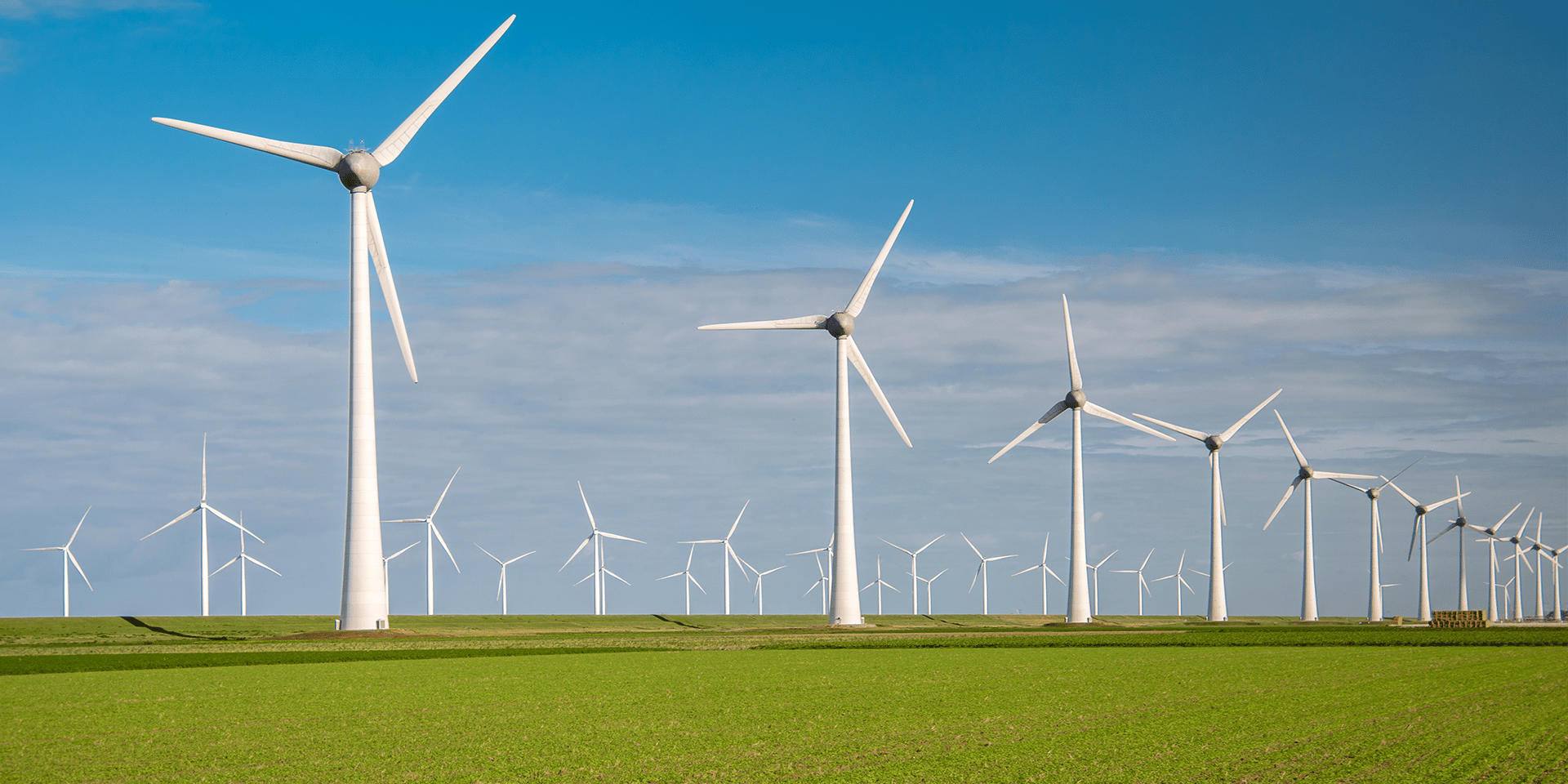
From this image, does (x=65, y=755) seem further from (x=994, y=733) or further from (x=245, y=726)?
(x=994, y=733)

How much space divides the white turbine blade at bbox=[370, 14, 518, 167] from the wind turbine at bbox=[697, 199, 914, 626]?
2368 cm

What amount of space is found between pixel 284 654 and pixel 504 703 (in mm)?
28960

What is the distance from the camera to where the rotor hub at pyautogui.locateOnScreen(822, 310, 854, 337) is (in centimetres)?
9550

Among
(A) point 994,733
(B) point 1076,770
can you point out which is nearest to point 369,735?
(A) point 994,733

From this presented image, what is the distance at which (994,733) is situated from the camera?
→ 23516 millimetres

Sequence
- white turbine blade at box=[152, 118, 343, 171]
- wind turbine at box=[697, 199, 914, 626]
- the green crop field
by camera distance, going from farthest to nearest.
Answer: wind turbine at box=[697, 199, 914, 626], white turbine blade at box=[152, 118, 343, 171], the green crop field

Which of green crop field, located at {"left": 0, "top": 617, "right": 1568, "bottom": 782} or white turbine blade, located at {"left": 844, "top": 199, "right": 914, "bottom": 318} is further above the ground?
white turbine blade, located at {"left": 844, "top": 199, "right": 914, "bottom": 318}

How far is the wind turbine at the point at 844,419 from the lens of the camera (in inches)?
3563

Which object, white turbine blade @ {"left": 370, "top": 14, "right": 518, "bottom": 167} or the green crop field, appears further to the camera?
white turbine blade @ {"left": 370, "top": 14, "right": 518, "bottom": 167}

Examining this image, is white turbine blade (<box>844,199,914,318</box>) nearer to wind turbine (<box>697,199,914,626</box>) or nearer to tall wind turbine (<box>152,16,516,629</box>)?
wind turbine (<box>697,199,914,626</box>)


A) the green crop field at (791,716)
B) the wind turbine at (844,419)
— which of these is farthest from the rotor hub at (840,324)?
the green crop field at (791,716)

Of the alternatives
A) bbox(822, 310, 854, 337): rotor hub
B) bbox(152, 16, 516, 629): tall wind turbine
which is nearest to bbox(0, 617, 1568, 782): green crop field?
bbox(152, 16, 516, 629): tall wind turbine

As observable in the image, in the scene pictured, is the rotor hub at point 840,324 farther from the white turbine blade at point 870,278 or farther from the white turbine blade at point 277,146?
the white turbine blade at point 277,146

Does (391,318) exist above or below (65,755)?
above
